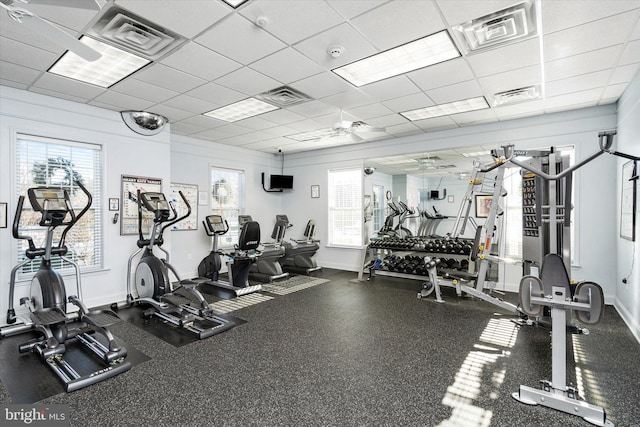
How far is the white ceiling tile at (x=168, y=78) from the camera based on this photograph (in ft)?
10.5

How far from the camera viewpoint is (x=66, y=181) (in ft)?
13.4

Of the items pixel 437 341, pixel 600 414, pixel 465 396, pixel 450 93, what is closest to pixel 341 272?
pixel 437 341

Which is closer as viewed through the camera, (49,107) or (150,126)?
(49,107)

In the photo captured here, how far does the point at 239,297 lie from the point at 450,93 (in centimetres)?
404

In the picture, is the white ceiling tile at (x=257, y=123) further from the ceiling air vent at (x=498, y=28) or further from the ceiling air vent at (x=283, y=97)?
the ceiling air vent at (x=498, y=28)

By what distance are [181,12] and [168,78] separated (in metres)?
1.28

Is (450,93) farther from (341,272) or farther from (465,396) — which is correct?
(341,272)

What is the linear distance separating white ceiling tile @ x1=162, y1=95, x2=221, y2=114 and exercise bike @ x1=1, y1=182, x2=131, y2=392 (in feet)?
5.49

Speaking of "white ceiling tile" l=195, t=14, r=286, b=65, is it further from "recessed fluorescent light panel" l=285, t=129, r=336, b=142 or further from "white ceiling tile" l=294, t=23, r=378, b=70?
"recessed fluorescent light panel" l=285, t=129, r=336, b=142

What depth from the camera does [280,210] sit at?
7.92 metres

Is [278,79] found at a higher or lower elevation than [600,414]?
higher

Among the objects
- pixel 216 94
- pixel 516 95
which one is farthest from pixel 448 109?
pixel 216 94

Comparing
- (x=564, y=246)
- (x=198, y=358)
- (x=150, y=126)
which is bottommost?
(x=198, y=358)

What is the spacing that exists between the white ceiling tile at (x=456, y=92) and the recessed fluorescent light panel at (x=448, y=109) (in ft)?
0.61
